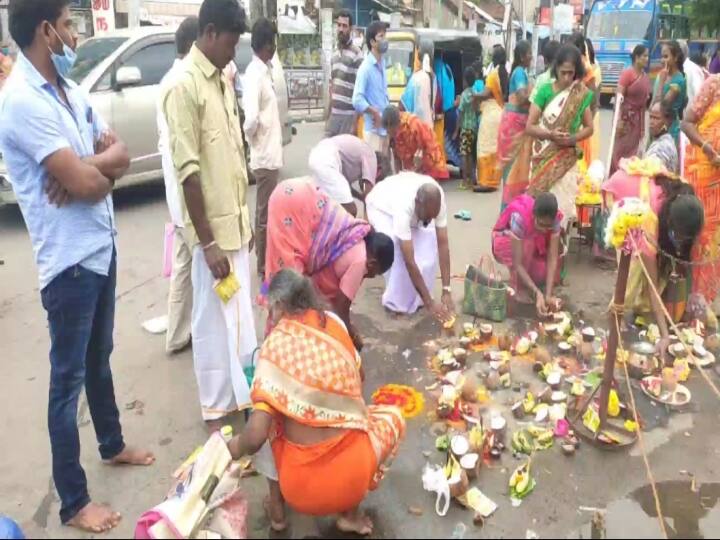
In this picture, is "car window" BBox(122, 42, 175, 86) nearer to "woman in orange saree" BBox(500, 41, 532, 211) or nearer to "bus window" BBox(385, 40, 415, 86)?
"bus window" BBox(385, 40, 415, 86)

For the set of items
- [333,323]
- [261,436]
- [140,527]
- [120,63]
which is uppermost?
[120,63]

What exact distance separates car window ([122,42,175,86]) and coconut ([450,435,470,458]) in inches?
242

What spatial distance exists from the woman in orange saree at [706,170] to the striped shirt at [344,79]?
12.5 ft

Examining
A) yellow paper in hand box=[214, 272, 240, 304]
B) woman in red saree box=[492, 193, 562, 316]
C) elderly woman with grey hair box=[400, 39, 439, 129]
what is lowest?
woman in red saree box=[492, 193, 562, 316]

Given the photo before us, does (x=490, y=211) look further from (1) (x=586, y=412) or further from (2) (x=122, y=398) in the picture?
(2) (x=122, y=398)

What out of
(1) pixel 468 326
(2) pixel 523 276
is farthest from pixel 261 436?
(2) pixel 523 276

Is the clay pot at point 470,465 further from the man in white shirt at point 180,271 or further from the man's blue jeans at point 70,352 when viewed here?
the man in white shirt at point 180,271

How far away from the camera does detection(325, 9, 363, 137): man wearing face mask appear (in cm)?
761

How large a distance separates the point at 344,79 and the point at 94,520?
233 inches

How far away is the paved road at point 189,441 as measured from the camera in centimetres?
283

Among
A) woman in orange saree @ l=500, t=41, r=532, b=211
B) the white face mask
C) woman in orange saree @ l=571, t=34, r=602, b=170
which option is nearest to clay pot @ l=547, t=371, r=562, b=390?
woman in orange saree @ l=500, t=41, r=532, b=211

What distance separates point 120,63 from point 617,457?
6.56 meters

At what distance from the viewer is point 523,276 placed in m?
4.89

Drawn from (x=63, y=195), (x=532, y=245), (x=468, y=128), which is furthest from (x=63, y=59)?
(x=468, y=128)
